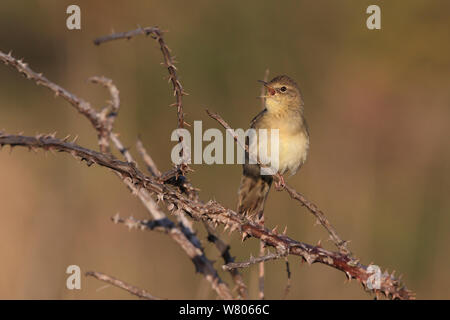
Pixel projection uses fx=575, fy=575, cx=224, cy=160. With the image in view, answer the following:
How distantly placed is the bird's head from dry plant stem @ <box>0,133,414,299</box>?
2283 millimetres

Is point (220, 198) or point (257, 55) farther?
point (257, 55)

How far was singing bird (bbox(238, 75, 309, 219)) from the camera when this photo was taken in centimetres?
415

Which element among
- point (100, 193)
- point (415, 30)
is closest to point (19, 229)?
point (100, 193)

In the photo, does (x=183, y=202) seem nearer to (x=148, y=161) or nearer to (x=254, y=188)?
(x=148, y=161)

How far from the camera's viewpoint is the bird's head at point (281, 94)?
421 cm

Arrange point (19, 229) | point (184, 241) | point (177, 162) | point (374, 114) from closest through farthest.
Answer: point (177, 162), point (184, 241), point (19, 229), point (374, 114)

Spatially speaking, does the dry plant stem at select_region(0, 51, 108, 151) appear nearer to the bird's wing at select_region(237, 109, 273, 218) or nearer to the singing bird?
the singing bird

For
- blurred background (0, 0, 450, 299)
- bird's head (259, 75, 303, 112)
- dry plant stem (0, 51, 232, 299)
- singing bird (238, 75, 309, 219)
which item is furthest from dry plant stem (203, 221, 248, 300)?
blurred background (0, 0, 450, 299)

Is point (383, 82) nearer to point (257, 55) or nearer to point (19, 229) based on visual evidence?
point (257, 55)

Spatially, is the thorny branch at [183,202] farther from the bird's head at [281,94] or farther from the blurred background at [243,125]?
the blurred background at [243,125]

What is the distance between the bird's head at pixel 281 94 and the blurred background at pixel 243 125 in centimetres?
116

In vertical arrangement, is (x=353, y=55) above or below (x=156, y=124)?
above

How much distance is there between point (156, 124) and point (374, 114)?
230cm

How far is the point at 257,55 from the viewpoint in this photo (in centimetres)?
620
